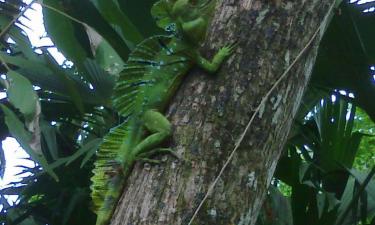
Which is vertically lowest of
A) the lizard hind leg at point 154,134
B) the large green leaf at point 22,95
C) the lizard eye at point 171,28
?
the lizard hind leg at point 154,134

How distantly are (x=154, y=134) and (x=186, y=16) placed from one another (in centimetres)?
43

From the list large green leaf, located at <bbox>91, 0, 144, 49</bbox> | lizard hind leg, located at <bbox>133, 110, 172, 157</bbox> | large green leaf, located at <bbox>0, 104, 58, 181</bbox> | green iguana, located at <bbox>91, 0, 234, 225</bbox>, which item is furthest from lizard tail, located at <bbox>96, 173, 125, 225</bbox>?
large green leaf, located at <bbox>91, 0, 144, 49</bbox>

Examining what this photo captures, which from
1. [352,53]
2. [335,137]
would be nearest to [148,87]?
[352,53]

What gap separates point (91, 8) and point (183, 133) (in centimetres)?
109

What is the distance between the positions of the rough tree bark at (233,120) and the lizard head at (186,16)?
83 millimetres

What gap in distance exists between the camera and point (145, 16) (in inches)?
109

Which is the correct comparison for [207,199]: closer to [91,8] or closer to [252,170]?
[252,170]

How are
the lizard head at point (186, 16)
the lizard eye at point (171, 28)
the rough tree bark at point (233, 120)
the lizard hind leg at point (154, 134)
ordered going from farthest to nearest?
the lizard eye at point (171, 28), the lizard head at point (186, 16), the lizard hind leg at point (154, 134), the rough tree bark at point (233, 120)

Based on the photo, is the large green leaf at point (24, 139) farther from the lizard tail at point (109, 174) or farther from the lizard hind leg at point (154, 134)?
the lizard hind leg at point (154, 134)

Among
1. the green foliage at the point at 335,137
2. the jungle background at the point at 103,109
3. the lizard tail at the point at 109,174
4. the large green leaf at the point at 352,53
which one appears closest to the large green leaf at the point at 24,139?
the jungle background at the point at 103,109

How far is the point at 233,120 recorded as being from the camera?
1.90 metres

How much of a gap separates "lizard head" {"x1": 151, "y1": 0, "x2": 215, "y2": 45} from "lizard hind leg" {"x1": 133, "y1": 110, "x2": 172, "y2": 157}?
0.28 m

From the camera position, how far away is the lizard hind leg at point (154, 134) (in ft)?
6.37

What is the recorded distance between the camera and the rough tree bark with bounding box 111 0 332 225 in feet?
5.96
